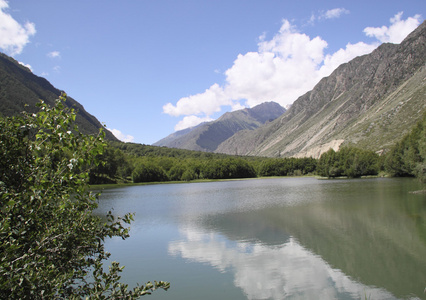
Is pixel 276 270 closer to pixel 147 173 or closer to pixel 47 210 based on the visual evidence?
pixel 47 210

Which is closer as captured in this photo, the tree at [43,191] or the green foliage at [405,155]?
the tree at [43,191]

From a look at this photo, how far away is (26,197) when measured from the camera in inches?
200

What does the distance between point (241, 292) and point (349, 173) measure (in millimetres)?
116753

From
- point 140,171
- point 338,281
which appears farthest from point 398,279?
point 140,171

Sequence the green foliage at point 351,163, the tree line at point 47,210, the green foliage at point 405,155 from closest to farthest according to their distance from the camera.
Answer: the tree line at point 47,210
the green foliage at point 405,155
the green foliage at point 351,163

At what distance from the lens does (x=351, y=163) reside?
119 metres

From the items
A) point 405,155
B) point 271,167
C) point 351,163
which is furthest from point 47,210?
point 271,167

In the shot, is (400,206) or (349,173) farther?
(349,173)

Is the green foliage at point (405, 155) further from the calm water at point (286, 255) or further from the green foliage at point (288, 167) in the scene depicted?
the green foliage at point (288, 167)

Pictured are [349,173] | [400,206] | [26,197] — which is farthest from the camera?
[349,173]

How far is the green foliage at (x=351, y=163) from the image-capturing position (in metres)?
115

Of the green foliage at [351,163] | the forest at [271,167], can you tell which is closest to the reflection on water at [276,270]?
the forest at [271,167]

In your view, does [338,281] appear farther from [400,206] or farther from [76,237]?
[400,206]

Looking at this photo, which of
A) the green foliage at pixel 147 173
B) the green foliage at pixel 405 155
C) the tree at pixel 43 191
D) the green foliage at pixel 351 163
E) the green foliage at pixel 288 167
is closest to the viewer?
the tree at pixel 43 191
